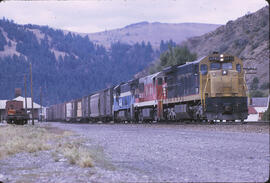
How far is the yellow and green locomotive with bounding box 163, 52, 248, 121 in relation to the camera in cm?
2383

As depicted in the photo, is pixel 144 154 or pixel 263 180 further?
pixel 144 154

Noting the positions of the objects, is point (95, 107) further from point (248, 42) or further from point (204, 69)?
point (248, 42)

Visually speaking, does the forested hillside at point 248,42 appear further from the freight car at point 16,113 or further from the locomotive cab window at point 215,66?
the locomotive cab window at point 215,66

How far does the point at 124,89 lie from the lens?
42062mm

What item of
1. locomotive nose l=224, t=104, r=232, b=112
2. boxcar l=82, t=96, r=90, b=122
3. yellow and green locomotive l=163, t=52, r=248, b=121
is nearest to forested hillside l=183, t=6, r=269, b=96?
boxcar l=82, t=96, r=90, b=122

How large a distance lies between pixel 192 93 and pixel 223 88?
2.53 meters

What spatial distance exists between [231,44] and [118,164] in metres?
101

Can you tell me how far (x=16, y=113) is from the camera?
A: 179 ft

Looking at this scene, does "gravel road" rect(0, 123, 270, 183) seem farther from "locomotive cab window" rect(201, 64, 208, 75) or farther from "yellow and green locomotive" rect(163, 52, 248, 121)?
"locomotive cab window" rect(201, 64, 208, 75)

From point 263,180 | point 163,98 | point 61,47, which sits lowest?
point 263,180

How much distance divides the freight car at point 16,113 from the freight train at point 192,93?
18.0 m

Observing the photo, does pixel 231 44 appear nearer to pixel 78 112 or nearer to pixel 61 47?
pixel 78 112

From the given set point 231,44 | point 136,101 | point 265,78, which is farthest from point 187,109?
point 231,44

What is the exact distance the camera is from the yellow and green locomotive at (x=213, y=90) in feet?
78.2
